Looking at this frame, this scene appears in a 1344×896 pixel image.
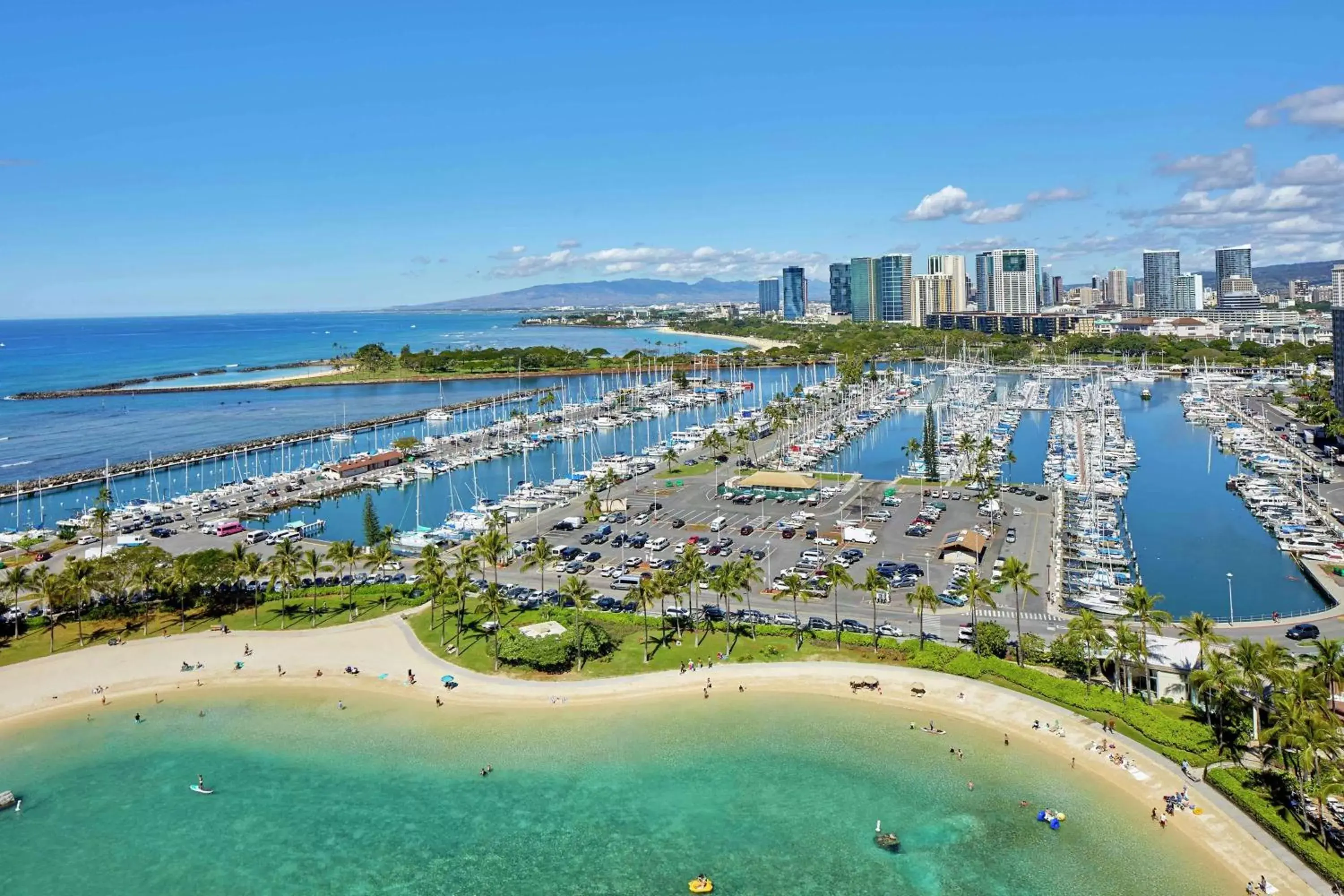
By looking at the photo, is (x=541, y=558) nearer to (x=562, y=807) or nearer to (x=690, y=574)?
(x=690, y=574)

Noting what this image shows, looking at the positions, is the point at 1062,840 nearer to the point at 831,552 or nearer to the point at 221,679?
the point at 831,552

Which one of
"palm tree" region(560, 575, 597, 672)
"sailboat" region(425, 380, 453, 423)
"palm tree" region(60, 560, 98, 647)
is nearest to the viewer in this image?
"palm tree" region(560, 575, 597, 672)

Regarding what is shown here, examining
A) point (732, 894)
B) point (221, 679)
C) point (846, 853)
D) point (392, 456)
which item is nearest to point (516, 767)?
point (732, 894)

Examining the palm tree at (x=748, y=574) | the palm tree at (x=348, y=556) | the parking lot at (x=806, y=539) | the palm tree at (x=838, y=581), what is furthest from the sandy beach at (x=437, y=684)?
the parking lot at (x=806, y=539)

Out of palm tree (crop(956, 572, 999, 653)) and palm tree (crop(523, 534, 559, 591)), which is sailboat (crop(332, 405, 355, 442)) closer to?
palm tree (crop(523, 534, 559, 591))

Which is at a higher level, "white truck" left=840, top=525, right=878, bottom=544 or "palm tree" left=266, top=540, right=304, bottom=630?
"palm tree" left=266, top=540, right=304, bottom=630

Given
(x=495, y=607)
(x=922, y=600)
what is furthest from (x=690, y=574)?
(x=922, y=600)

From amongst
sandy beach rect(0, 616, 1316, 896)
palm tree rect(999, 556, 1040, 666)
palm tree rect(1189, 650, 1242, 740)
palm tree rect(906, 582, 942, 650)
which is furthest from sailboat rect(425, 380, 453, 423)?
palm tree rect(1189, 650, 1242, 740)
